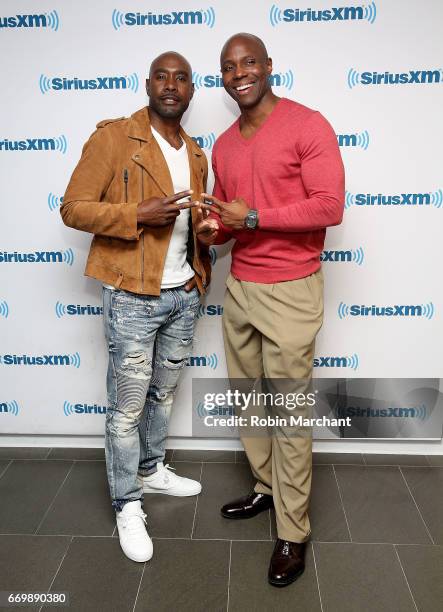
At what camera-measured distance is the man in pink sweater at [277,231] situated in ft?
5.86

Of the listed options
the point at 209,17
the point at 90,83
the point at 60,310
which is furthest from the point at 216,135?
the point at 60,310

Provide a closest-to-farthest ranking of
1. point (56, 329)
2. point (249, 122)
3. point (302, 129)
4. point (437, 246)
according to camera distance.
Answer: point (302, 129)
point (249, 122)
point (437, 246)
point (56, 329)

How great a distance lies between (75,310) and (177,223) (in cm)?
85

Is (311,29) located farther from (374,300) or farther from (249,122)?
(374,300)

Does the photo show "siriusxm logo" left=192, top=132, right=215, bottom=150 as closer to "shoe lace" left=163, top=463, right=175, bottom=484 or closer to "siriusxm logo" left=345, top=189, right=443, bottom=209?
"siriusxm logo" left=345, top=189, right=443, bottom=209

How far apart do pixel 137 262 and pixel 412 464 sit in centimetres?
166

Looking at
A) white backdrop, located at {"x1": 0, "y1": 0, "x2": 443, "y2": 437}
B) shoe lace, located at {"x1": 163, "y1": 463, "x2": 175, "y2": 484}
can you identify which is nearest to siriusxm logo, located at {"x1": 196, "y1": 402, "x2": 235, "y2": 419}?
white backdrop, located at {"x1": 0, "y1": 0, "x2": 443, "y2": 437}

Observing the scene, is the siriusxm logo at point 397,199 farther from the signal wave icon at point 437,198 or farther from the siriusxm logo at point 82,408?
the siriusxm logo at point 82,408

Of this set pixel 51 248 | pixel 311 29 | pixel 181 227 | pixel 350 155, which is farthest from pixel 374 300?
pixel 51 248

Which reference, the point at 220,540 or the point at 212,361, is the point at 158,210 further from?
the point at 220,540

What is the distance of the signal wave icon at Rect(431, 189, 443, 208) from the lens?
2.38 meters

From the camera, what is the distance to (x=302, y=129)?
69.9 inches

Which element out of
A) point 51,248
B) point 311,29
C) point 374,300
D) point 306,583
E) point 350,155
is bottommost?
point 306,583

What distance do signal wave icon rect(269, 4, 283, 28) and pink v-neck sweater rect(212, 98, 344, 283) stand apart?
58cm
